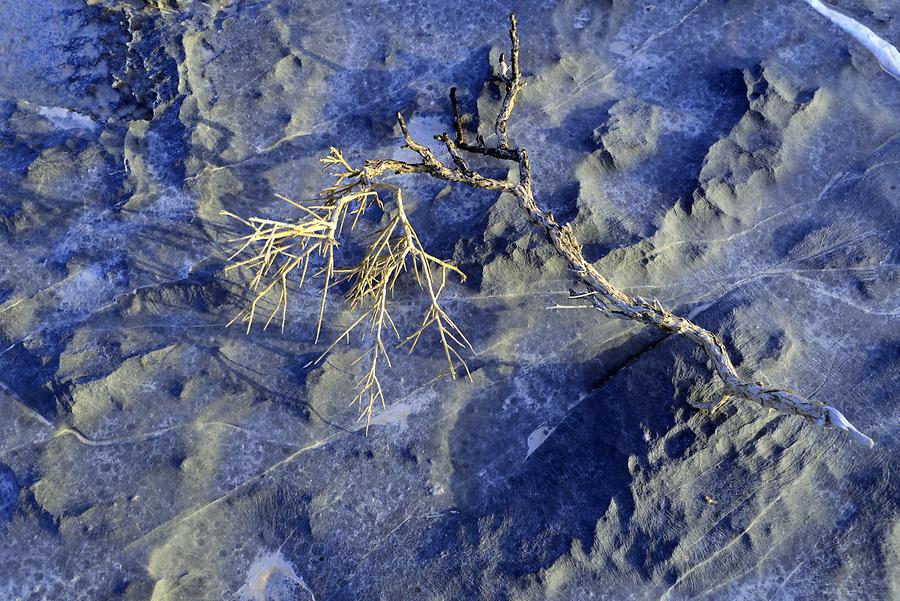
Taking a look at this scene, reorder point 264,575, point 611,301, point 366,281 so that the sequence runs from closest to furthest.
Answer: point 611,301
point 264,575
point 366,281

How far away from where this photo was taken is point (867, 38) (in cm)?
569

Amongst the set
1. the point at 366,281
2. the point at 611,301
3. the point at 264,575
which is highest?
the point at 611,301

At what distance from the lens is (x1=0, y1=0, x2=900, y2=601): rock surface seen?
14.4ft

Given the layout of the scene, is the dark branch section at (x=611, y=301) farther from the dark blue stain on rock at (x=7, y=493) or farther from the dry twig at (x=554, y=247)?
the dark blue stain on rock at (x=7, y=493)

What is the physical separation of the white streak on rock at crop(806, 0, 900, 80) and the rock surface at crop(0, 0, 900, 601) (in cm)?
8

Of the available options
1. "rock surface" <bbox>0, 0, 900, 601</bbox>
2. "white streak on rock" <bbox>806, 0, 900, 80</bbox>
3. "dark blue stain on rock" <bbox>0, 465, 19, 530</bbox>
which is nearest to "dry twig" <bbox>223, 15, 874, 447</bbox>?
"rock surface" <bbox>0, 0, 900, 601</bbox>

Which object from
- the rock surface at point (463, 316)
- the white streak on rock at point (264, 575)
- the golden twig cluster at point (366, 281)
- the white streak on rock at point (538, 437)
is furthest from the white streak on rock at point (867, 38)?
the white streak on rock at point (264, 575)

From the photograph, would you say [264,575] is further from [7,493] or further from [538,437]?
[538,437]

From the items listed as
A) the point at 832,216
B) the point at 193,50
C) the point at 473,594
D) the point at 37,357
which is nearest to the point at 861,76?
the point at 832,216

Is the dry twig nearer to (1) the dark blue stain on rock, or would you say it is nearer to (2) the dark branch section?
(2) the dark branch section

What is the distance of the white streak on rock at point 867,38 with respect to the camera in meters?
5.61

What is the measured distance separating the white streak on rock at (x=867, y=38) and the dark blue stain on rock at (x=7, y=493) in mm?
6061

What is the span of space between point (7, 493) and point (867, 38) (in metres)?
6.24

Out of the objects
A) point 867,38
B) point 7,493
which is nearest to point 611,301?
point 867,38
